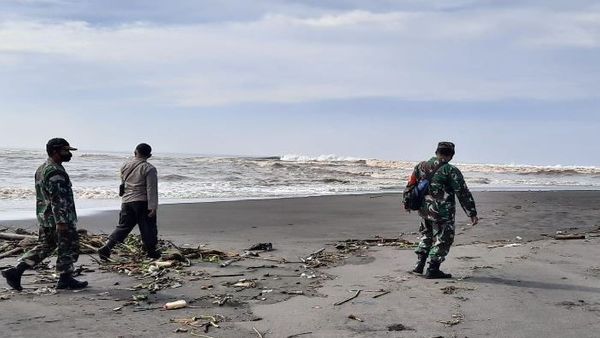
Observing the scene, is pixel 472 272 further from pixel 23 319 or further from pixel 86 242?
pixel 86 242

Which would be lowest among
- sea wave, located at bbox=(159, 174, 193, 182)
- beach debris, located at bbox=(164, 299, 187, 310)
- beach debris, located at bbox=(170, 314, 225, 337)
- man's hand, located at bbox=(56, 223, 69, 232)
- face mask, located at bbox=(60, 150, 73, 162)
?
sea wave, located at bbox=(159, 174, 193, 182)

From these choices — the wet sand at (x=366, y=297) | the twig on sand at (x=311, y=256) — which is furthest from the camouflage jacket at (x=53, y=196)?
the twig on sand at (x=311, y=256)

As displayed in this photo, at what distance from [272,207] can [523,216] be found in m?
7.64

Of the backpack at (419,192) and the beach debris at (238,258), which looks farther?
the beach debris at (238,258)

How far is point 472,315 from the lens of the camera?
5711mm

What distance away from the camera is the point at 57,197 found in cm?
675

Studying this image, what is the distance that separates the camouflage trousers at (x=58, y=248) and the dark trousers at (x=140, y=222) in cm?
188

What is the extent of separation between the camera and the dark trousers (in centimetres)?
884

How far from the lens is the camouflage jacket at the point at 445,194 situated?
7438 millimetres

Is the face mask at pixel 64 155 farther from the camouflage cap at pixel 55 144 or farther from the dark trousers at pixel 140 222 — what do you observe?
the dark trousers at pixel 140 222

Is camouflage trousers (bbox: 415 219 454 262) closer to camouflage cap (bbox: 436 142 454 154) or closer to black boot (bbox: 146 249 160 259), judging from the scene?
camouflage cap (bbox: 436 142 454 154)

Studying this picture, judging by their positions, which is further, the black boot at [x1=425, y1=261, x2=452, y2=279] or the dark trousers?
the dark trousers

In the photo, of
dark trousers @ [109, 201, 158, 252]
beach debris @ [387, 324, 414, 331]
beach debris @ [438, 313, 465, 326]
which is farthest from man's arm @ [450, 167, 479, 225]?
dark trousers @ [109, 201, 158, 252]

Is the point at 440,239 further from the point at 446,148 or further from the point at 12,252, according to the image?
the point at 12,252
